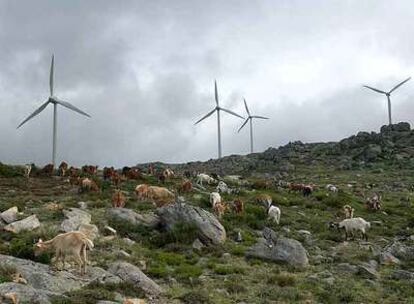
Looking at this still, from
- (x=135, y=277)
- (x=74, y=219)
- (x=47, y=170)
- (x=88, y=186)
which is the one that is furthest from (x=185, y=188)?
(x=135, y=277)

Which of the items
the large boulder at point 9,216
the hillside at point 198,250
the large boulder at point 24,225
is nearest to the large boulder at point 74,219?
the hillside at point 198,250

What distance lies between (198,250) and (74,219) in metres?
6.04

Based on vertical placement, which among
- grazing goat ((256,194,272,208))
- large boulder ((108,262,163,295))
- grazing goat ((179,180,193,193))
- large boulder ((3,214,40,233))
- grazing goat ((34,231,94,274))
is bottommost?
large boulder ((108,262,163,295))

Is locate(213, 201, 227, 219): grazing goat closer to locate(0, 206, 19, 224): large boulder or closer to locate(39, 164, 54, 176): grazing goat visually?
locate(0, 206, 19, 224): large boulder

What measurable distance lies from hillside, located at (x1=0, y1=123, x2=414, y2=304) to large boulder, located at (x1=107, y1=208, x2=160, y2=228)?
0.19 feet

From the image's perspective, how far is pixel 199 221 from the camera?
3092 cm

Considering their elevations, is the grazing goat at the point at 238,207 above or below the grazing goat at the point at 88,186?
below

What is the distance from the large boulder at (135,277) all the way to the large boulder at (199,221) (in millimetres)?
7442

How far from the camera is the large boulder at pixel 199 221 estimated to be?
30500 millimetres

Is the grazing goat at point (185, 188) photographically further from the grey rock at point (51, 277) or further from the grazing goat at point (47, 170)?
the grey rock at point (51, 277)

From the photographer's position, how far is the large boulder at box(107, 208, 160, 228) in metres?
31.8

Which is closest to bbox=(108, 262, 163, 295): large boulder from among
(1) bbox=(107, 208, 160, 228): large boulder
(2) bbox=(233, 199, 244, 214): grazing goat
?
(1) bbox=(107, 208, 160, 228): large boulder

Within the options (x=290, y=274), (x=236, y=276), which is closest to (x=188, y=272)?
(x=236, y=276)

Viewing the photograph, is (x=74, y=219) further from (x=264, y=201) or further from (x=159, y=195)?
(x=264, y=201)
